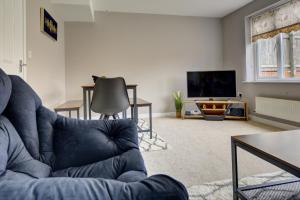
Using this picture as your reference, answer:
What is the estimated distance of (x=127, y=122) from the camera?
1321 mm

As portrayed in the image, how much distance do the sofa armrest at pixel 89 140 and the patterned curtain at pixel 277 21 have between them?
3.71 metres

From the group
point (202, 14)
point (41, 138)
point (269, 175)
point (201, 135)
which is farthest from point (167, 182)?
point (202, 14)

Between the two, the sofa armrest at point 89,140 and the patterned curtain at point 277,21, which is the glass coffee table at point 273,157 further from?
the patterned curtain at point 277,21

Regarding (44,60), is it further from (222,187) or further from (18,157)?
(222,187)

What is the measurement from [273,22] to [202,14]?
1713 millimetres

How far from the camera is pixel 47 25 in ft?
10.4

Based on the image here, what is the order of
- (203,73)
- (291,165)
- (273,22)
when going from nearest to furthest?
(291,165)
(273,22)
(203,73)

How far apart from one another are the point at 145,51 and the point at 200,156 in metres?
3.31

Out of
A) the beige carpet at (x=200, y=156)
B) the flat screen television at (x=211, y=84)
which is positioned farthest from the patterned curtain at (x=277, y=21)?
the beige carpet at (x=200, y=156)

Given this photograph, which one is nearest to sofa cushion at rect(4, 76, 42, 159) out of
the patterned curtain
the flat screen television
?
the flat screen television

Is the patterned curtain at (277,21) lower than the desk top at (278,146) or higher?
higher

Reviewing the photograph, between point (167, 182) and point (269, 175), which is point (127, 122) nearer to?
point (167, 182)

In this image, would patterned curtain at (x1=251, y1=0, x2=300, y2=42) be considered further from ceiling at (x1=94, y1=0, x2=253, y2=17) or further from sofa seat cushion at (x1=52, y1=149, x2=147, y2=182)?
sofa seat cushion at (x1=52, y1=149, x2=147, y2=182)

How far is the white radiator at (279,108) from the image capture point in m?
3.28
